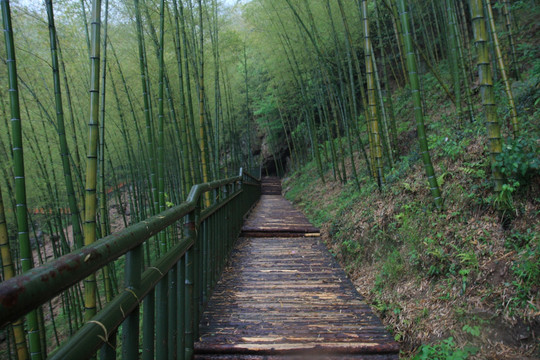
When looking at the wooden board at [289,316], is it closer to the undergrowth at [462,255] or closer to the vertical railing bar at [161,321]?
the undergrowth at [462,255]

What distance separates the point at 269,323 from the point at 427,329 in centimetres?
95

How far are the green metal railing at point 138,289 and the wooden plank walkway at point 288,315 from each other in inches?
7.0

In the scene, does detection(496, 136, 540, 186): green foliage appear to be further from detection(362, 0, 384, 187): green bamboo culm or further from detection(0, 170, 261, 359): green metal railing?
detection(0, 170, 261, 359): green metal railing

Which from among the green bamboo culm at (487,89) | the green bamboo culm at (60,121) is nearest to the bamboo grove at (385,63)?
the green bamboo culm at (487,89)

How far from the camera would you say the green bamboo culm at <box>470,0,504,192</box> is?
1.99 metres

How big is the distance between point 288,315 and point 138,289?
1.35m

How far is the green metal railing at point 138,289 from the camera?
518mm

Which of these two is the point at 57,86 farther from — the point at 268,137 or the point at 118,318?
the point at 268,137

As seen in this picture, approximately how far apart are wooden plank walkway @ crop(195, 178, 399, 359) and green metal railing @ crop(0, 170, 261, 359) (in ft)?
0.58

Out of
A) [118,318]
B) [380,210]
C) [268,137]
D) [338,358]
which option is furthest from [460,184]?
[268,137]

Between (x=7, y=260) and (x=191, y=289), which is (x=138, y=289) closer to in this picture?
(x=191, y=289)

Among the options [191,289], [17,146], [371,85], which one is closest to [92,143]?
[17,146]

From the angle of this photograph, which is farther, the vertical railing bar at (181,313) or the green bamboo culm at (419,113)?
the green bamboo culm at (419,113)

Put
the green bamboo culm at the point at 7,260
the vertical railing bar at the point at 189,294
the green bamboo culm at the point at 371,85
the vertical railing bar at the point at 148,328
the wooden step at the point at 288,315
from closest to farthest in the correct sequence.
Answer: the vertical railing bar at the point at 148,328, the vertical railing bar at the point at 189,294, the wooden step at the point at 288,315, the green bamboo culm at the point at 7,260, the green bamboo culm at the point at 371,85
